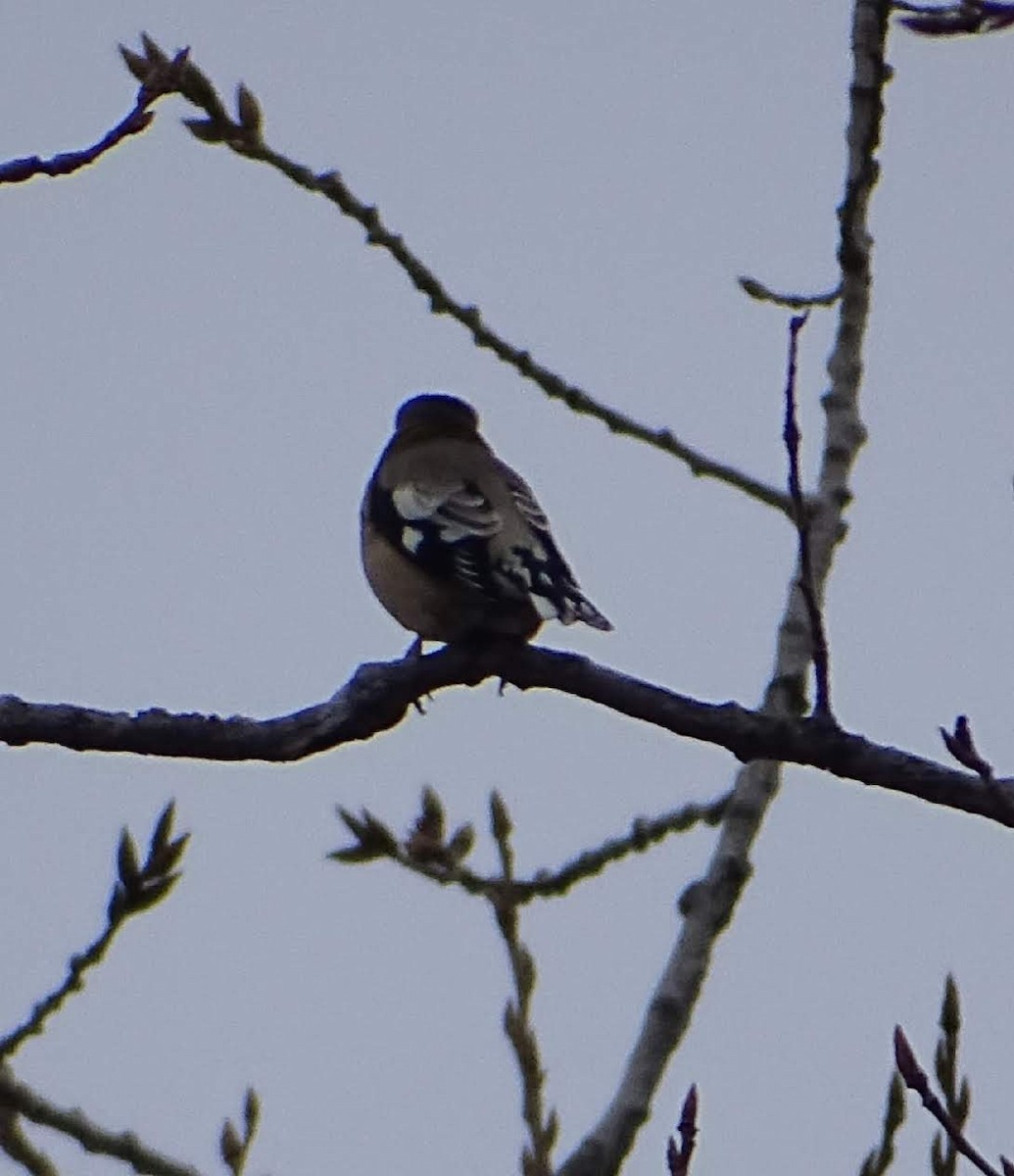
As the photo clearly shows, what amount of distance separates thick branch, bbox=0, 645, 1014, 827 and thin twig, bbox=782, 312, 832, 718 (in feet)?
0.43

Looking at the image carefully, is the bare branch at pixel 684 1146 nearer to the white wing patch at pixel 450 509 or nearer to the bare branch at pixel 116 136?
the bare branch at pixel 116 136

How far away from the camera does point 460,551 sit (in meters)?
6.17

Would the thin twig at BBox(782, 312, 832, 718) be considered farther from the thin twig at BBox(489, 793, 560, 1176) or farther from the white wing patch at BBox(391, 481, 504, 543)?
the white wing patch at BBox(391, 481, 504, 543)

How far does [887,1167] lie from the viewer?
380cm

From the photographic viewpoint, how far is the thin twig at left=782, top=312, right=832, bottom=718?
3480mm

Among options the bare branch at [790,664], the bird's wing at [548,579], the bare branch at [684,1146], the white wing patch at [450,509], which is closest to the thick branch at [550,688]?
the bare branch at [790,664]

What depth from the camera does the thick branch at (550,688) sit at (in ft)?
12.7

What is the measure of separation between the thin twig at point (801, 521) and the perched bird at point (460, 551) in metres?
1.59

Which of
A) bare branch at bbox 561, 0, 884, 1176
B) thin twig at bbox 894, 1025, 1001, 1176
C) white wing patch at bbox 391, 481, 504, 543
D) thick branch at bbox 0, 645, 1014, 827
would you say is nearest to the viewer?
thin twig at bbox 894, 1025, 1001, 1176

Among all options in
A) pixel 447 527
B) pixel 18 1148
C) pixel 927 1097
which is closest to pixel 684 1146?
pixel 927 1097

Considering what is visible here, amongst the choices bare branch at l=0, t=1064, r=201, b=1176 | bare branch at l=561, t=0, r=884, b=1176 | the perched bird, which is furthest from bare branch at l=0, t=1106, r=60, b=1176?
the perched bird

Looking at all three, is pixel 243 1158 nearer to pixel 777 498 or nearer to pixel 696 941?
pixel 696 941

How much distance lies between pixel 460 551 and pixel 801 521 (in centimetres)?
259

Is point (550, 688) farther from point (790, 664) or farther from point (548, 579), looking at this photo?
point (548, 579)
